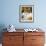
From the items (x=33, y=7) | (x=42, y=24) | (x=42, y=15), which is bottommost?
(x=42, y=24)

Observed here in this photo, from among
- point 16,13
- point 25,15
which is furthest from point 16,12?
point 25,15

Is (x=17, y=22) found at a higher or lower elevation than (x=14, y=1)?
lower

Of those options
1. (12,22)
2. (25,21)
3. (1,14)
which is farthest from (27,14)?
(1,14)

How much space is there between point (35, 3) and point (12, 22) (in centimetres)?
98

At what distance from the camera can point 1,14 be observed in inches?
168

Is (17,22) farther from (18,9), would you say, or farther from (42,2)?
(42,2)

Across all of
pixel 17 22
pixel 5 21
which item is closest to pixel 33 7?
pixel 17 22

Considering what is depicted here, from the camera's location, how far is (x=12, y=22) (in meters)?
4.30

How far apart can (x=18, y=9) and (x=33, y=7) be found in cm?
50

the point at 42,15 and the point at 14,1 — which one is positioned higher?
the point at 14,1

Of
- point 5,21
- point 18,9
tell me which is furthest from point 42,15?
point 5,21

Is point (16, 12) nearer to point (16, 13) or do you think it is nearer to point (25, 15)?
point (16, 13)

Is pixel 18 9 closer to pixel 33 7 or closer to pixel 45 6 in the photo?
pixel 33 7

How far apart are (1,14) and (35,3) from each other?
3.84 feet
